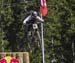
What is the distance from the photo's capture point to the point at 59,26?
28828 millimetres

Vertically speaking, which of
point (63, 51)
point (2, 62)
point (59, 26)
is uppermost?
point (2, 62)

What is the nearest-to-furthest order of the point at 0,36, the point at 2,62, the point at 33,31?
the point at 2,62 → the point at 33,31 → the point at 0,36

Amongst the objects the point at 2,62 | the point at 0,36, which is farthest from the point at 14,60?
the point at 0,36

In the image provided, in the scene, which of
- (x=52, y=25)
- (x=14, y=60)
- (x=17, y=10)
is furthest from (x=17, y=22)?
(x=14, y=60)

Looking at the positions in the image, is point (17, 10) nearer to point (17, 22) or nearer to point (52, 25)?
point (17, 22)

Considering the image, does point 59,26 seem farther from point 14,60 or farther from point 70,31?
point 14,60

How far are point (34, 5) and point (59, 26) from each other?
2689 mm

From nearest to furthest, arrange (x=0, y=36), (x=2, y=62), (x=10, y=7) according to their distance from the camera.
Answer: (x=2, y=62)
(x=0, y=36)
(x=10, y=7)

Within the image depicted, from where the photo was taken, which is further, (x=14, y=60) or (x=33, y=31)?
(x=33, y=31)

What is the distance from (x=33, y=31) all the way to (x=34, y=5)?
53.6 feet

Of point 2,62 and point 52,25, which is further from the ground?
point 2,62

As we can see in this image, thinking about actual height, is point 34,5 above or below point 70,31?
above

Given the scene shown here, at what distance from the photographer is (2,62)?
11094 mm

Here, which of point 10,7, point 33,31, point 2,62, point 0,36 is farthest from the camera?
point 10,7
